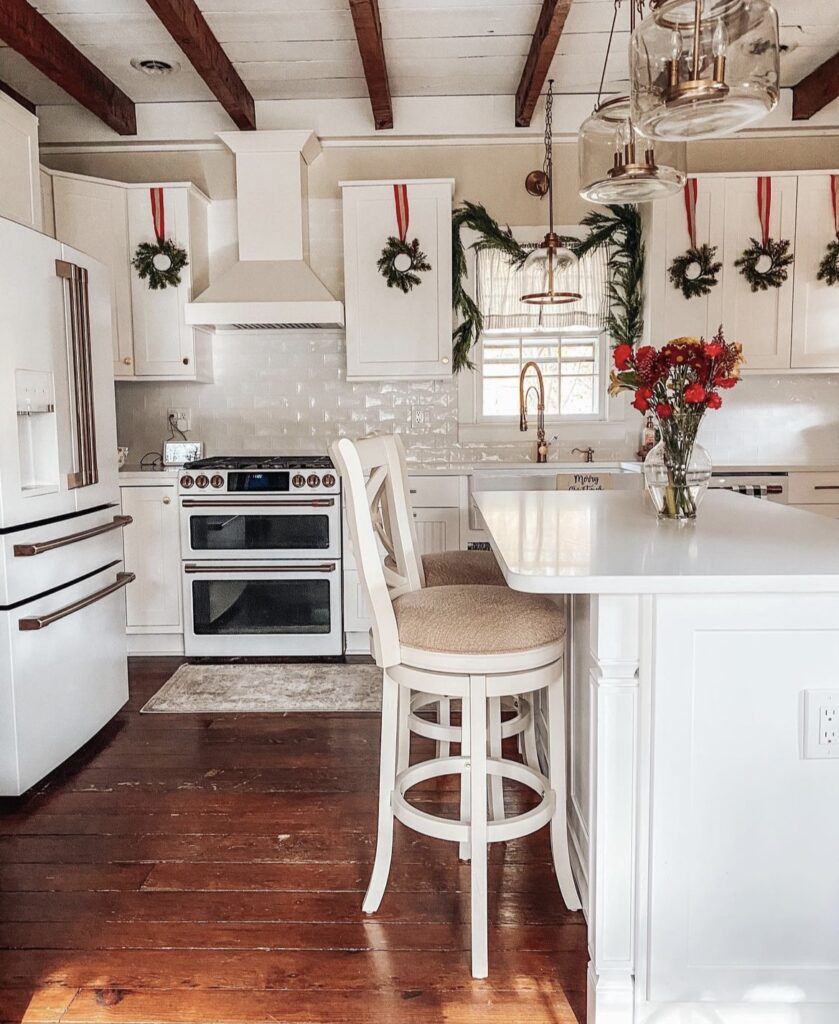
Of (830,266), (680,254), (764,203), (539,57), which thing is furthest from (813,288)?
(539,57)

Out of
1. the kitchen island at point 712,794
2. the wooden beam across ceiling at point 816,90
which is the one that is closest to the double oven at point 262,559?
the kitchen island at point 712,794

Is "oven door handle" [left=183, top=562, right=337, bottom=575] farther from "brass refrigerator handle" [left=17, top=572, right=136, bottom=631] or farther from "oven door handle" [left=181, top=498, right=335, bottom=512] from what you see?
"brass refrigerator handle" [left=17, top=572, right=136, bottom=631]

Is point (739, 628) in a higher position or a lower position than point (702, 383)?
lower

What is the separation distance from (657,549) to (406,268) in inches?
127

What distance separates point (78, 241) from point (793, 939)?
4455 mm

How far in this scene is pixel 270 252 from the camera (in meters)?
4.55

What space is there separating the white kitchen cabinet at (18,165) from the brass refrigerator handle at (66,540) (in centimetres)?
133

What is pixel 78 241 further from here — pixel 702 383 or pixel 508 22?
pixel 702 383

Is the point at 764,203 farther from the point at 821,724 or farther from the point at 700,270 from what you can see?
the point at 821,724

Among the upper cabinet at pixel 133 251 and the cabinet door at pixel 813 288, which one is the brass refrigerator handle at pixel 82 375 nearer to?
the upper cabinet at pixel 133 251

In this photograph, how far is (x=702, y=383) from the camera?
202 cm

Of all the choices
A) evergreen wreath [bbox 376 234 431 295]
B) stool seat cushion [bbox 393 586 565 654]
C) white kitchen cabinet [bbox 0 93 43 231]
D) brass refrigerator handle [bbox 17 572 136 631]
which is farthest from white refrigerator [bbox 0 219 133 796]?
evergreen wreath [bbox 376 234 431 295]

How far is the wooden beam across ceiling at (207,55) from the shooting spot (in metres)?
3.33

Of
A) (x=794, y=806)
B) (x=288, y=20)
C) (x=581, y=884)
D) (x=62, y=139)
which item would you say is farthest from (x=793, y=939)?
(x=62, y=139)
